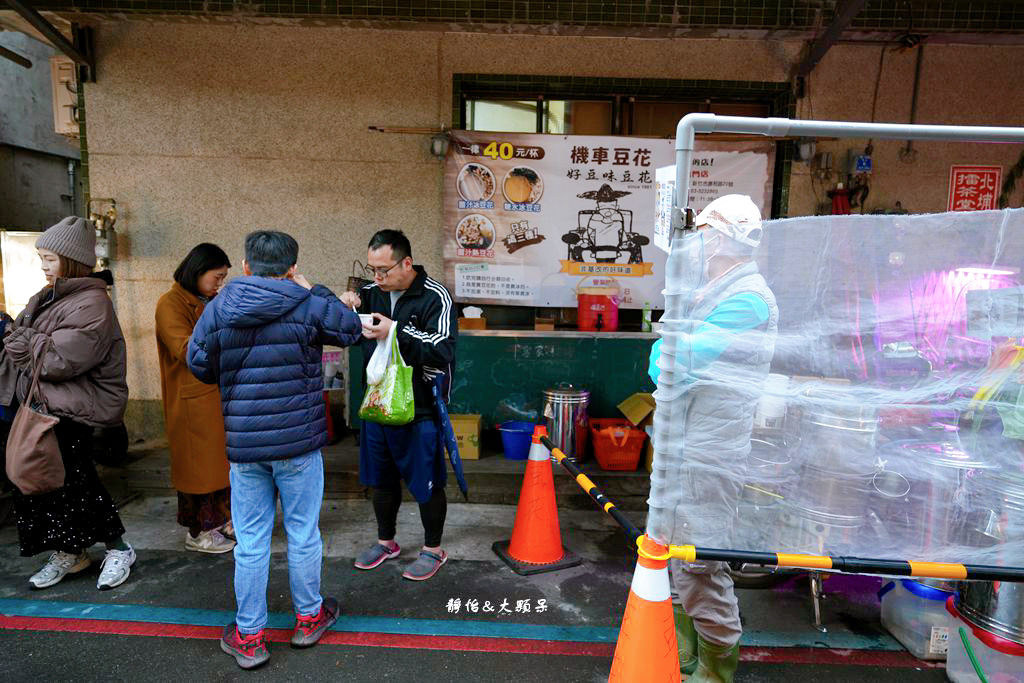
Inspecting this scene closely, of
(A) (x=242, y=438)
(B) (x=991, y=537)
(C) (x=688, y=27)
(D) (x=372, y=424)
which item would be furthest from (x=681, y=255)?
(C) (x=688, y=27)

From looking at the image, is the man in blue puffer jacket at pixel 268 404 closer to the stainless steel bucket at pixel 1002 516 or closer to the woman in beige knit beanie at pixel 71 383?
the woman in beige knit beanie at pixel 71 383

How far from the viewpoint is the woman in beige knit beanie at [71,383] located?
354cm

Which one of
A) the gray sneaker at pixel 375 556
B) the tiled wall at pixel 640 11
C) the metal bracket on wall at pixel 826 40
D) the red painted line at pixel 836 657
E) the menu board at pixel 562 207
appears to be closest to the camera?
the red painted line at pixel 836 657

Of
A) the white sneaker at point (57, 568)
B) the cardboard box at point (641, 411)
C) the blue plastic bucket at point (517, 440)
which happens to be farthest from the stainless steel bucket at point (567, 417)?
the white sneaker at point (57, 568)

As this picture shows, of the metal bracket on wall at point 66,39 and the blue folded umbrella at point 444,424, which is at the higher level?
the metal bracket on wall at point 66,39

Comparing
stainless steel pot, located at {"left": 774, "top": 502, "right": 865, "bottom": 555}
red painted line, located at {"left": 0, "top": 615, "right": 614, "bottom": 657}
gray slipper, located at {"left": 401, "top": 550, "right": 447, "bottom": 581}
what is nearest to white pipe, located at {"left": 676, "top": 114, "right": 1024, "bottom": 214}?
stainless steel pot, located at {"left": 774, "top": 502, "right": 865, "bottom": 555}

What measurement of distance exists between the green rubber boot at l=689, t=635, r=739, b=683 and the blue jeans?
1948 mm

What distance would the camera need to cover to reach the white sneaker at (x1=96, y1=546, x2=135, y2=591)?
3.74 meters

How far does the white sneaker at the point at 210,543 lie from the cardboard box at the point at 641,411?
338 centimetres

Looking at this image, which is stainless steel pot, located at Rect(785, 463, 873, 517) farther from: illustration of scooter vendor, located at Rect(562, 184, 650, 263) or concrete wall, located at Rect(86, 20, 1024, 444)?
concrete wall, located at Rect(86, 20, 1024, 444)

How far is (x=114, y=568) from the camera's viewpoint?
3797mm

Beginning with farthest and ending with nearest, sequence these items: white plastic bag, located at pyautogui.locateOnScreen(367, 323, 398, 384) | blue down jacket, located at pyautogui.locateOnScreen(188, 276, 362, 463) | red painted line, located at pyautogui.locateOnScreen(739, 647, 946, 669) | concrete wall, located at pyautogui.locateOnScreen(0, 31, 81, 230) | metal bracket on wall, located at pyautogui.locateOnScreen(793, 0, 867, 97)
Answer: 1. concrete wall, located at pyautogui.locateOnScreen(0, 31, 81, 230)
2. metal bracket on wall, located at pyautogui.locateOnScreen(793, 0, 867, 97)
3. white plastic bag, located at pyautogui.locateOnScreen(367, 323, 398, 384)
4. red painted line, located at pyautogui.locateOnScreen(739, 647, 946, 669)
5. blue down jacket, located at pyautogui.locateOnScreen(188, 276, 362, 463)

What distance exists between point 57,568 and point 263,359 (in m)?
2.30

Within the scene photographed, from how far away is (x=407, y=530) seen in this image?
4.69m
